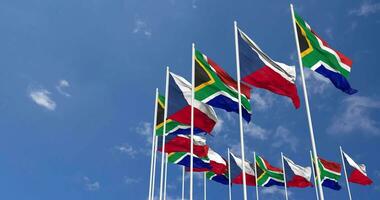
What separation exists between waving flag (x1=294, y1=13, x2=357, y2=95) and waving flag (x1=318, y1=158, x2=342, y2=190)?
2096cm

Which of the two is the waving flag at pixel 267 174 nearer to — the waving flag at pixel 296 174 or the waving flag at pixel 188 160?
the waving flag at pixel 296 174

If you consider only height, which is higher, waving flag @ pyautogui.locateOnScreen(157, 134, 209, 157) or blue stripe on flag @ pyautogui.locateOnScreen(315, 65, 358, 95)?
waving flag @ pyautogui.locateOnScreen(157, 134, 209, 157)

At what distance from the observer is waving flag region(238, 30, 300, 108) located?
54.1 ft

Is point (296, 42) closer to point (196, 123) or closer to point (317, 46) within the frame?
point (317, 46)

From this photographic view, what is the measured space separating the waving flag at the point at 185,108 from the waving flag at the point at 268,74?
399cm

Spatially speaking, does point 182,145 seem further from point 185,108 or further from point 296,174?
point 296,174

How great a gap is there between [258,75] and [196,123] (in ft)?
17.5

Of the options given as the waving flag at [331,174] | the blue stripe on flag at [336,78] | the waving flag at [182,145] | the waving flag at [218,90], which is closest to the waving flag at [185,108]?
the waving flag at [218,90]

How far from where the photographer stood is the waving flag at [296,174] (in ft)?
118

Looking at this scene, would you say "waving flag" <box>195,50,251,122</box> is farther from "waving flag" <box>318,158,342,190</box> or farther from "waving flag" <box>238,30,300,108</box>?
"waving flag" <box>318,158,342,190</box>

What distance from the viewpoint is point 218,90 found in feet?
62.3

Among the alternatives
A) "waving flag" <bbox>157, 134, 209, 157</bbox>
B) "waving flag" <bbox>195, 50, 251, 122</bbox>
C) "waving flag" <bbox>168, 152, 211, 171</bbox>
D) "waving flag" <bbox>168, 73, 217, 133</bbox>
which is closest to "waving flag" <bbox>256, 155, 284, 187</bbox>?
"waving flag" <bbox>168, 152, 211, 171</bbox>

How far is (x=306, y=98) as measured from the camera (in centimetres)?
1520

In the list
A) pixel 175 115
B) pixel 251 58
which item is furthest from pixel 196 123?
pixel 251 58
